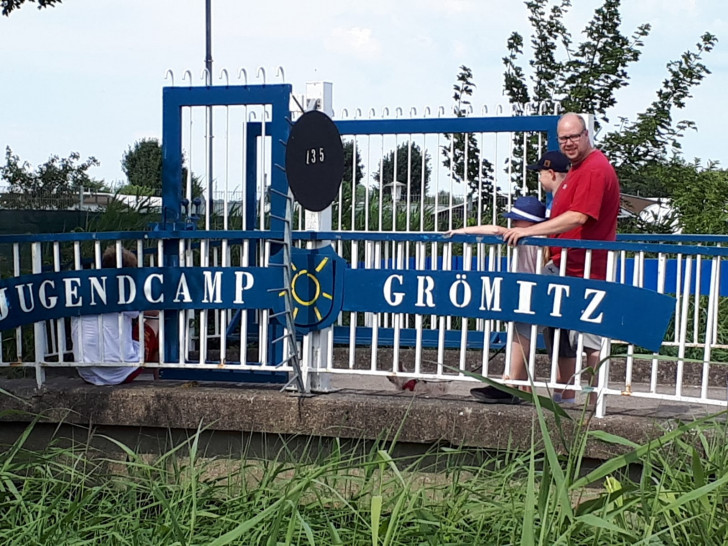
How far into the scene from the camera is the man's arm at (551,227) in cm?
530

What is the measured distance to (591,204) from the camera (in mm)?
5352

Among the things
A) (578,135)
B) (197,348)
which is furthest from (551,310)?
(197,348)

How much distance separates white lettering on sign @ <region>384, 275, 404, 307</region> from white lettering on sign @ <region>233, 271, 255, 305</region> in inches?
30.9

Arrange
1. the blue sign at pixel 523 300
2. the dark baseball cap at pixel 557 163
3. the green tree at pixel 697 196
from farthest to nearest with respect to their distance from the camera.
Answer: the green tree at pixel 697 196 → the dark baseball cap at pixel 557 163 → the blue sign at pixel 523 300

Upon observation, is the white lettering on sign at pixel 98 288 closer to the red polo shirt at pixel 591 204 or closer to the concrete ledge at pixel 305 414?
the concrete ledge at pixel 305 414

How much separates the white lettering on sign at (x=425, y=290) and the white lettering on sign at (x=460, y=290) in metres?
0.11

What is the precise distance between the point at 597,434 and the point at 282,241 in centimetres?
318

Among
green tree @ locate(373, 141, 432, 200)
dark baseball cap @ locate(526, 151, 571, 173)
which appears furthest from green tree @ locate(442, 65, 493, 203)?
dark baseball cap @ locate(526, 151, 571, 173)

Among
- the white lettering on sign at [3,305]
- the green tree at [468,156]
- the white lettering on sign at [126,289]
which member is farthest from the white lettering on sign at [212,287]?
the green tree at [468,156]

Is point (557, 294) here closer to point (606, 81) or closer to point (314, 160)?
point (314, 160)

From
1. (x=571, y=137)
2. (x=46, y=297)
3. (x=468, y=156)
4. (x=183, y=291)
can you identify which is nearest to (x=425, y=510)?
(x=571, y=137)

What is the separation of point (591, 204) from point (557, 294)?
554 mm

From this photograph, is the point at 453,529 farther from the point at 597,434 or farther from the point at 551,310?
the point at 551,310

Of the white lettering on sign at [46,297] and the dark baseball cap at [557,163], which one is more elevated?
the dark baseball cap at [557,163]
